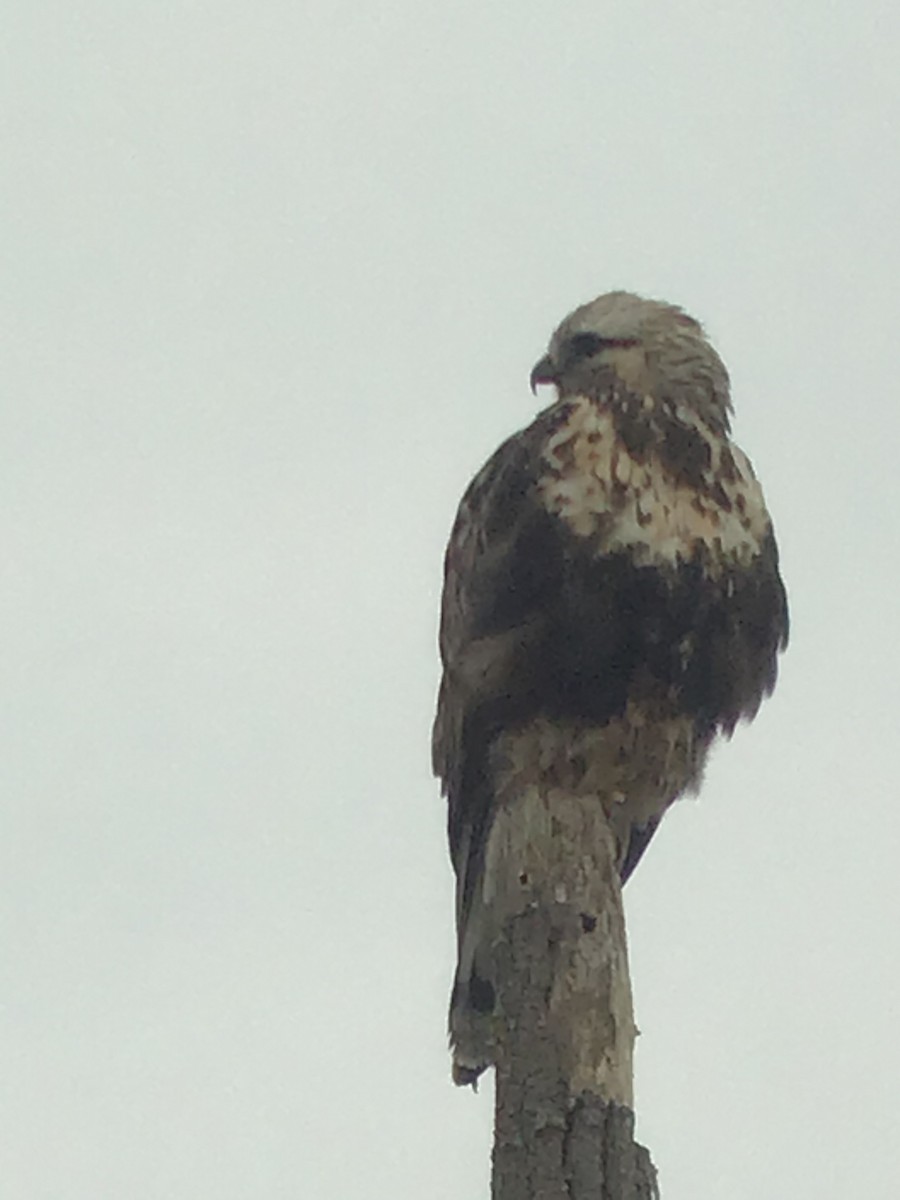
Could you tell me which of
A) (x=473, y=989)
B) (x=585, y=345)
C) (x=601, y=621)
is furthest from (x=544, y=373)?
(x=473, y=989)

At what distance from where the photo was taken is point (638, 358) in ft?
21.6

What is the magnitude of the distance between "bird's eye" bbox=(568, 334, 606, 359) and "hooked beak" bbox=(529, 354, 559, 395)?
100 millimetres

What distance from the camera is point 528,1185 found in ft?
13.1

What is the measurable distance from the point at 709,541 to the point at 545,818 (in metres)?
1.02

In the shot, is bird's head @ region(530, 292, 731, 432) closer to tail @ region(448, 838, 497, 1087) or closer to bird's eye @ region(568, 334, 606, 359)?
bird's eye @ region(568, 334, 606, 359)

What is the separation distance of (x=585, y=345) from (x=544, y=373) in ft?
0.63

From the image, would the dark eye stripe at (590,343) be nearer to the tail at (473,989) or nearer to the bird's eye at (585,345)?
the bird's eye at (585,345)

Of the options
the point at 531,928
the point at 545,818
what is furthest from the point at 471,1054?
the point at 531,928

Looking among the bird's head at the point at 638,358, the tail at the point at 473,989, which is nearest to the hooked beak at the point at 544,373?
the bird's head at the point at 638,358

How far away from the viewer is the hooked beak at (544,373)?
677 cm

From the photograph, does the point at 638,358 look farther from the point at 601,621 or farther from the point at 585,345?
the point at 601,621

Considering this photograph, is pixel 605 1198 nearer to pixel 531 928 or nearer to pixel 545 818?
pixel 531 928

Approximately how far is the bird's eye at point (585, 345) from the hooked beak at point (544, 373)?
0.10 metres

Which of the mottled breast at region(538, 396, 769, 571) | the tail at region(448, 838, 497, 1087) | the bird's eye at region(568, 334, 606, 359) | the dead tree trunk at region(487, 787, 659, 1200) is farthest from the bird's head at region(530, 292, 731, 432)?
the dead tree trunk at region(487, 787, 659, 1200)
